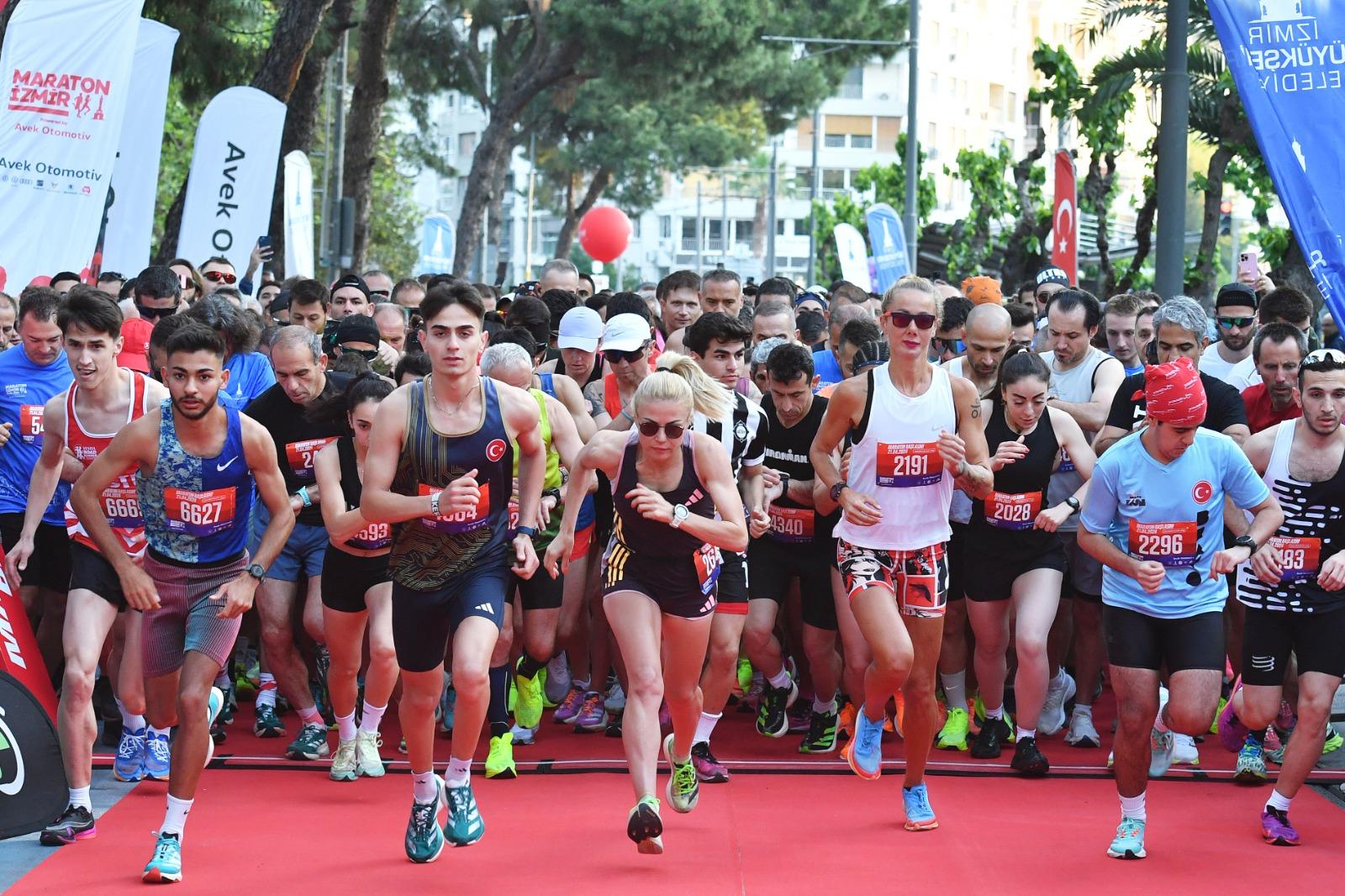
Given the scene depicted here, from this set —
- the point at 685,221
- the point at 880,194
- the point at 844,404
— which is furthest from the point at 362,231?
the point at 685,221

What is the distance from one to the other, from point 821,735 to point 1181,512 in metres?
2.56

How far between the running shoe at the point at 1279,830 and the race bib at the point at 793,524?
8.23 feet

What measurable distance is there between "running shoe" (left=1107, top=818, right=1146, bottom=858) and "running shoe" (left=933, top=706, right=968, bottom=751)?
1.89 meters

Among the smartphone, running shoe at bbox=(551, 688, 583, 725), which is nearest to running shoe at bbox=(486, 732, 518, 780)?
running shoe at bbox=(551, 688, 583, 725)

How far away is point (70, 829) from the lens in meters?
6.78

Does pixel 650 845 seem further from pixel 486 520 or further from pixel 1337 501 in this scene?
pixel 1337 501

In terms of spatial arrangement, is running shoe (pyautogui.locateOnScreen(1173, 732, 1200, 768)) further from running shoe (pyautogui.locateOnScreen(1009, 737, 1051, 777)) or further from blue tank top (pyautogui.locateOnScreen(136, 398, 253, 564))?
blue tank top (pyautogui.locateOnScreen(136, 398, 253, 564))

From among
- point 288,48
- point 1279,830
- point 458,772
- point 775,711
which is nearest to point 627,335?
point 775,711

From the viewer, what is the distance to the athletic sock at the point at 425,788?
6.52 metres

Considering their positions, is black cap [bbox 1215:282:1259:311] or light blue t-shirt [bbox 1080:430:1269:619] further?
black cap [bbox 1215:282:1259:311]

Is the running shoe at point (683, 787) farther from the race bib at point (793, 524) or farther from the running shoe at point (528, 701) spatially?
the running shoe at point (528, 701)

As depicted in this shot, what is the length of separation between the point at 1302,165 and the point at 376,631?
4358 millimetres

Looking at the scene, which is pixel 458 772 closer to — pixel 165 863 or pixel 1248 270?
pixel 165 863

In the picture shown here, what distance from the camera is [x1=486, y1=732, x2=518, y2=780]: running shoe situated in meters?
8.08
